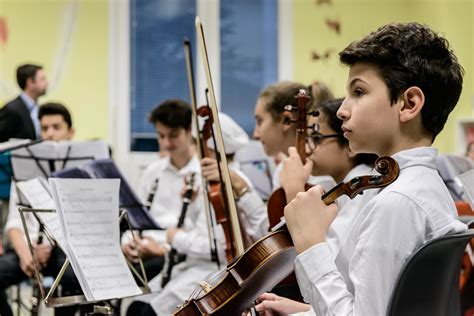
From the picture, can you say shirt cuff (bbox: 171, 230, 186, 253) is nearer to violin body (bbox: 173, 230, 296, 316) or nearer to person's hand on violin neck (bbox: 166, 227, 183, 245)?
person's hand on violin neck (bbox: 166, 227, 183, 245)

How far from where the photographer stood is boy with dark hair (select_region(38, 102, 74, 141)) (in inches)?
161

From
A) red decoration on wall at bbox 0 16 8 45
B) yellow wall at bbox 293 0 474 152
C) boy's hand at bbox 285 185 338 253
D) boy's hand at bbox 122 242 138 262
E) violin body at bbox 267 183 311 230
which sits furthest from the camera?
yellow wall at bbox 293 0 474 152

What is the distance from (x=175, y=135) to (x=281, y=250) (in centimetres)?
209

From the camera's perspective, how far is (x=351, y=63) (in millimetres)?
1273

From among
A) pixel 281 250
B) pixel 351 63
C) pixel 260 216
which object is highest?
pixel 351 63

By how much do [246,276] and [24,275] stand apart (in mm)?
2080

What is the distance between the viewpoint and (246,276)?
123cm

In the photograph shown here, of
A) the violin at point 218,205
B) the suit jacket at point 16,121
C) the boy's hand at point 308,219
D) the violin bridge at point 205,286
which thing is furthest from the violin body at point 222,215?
the suit jacket at point 16,121

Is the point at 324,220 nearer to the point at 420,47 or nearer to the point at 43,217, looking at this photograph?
the point at 420,47

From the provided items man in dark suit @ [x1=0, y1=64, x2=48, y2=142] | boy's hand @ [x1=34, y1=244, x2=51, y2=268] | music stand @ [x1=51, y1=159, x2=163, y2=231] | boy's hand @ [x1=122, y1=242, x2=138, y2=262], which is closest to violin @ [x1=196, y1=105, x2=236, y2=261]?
music stand @ [x1=51, y1=159, x2=163, y2=231]

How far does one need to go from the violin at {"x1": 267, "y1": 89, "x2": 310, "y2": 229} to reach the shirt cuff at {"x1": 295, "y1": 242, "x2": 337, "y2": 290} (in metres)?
0.83

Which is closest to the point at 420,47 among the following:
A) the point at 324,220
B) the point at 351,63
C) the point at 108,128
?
the point at 351,63

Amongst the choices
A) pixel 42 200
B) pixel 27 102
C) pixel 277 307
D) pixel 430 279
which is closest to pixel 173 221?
pixel 42 200

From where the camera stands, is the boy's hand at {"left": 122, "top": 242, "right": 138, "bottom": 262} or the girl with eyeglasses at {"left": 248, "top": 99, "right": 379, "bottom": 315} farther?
the boy's hand at {"left": 122, "top": 242, "right": 138, "bottom": 262}
